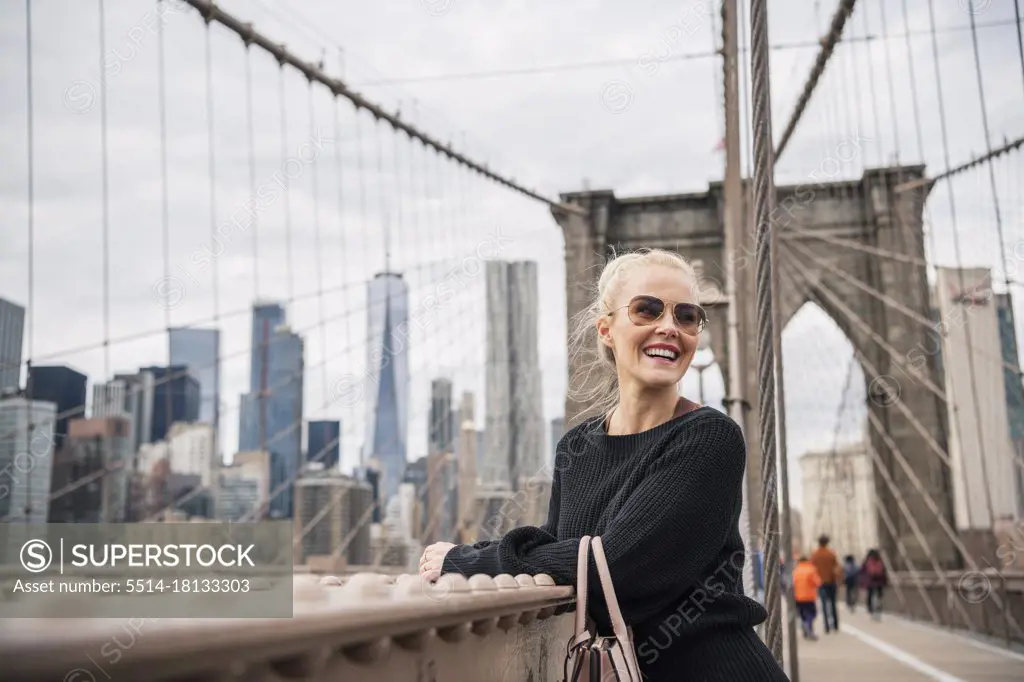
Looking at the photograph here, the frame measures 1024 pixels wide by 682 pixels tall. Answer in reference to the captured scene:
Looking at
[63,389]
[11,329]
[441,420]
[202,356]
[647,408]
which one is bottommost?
[647,408]

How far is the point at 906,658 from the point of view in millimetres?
7125

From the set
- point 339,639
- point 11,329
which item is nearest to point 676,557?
point 339,639

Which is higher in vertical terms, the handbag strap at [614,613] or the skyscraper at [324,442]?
the skyscraper at [324,442]

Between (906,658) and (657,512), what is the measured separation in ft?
22.5

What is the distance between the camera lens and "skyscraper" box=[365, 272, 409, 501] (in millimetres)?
12445

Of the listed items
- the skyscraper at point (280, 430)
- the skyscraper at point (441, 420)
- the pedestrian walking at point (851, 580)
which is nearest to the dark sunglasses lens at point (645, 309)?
the skyscraper at point (280, 430)

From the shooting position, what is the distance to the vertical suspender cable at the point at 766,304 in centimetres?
195

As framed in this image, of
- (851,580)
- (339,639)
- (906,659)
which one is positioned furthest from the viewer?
(851,580)

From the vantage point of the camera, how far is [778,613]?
197 centimetres

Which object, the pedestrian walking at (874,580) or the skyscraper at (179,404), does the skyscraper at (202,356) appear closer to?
the skyscraper at (179,404)

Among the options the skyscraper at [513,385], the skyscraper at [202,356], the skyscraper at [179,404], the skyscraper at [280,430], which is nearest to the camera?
the skyscraper at [202,356]

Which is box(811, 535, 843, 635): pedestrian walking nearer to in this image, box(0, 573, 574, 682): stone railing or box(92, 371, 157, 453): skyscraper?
box(92, 371, 157, 453): skyscraper

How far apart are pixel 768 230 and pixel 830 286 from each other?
1531 cm

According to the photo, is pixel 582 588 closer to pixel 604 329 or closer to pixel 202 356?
pixel 604 329
